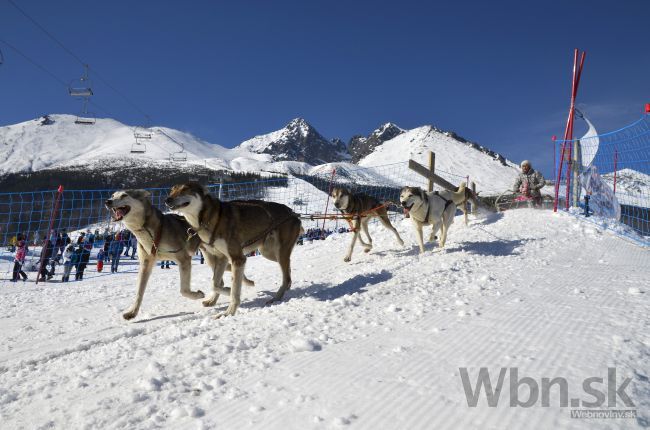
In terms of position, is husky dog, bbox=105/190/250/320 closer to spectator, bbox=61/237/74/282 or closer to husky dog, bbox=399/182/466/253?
husky dog, bbox=399/182/466/253

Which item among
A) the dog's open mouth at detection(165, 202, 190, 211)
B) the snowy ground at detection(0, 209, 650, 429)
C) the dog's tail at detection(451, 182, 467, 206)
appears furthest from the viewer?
the dog's tail at detection(451, 182, 467, 206)

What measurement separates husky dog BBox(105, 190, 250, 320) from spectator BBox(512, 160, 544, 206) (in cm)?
1057

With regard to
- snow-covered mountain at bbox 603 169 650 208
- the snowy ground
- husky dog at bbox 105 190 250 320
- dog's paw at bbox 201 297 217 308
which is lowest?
dog's paw at bbox 201 297 217 308

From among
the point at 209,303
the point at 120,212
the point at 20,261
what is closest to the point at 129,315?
the point at 209,303

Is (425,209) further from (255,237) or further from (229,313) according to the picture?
(229,313)

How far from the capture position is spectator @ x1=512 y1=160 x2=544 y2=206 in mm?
11664

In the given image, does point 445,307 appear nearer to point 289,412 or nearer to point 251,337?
point 251,337

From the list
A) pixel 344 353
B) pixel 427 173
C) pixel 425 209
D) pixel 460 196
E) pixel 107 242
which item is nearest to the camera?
pixel 344 353

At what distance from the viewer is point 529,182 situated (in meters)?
11.9

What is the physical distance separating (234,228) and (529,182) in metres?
10.6

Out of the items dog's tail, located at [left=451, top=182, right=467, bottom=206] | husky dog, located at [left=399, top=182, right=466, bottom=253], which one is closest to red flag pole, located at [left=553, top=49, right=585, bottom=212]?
dog's tail, located at [left=451, top=182, right=467, bottom=206]

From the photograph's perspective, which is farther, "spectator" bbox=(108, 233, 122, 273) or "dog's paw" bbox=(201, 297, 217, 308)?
"spectator" bbox=(108, 233, 122, 273)

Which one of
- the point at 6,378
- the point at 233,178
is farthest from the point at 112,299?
the point at 233,178

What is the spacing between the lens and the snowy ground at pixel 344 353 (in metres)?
1.79
